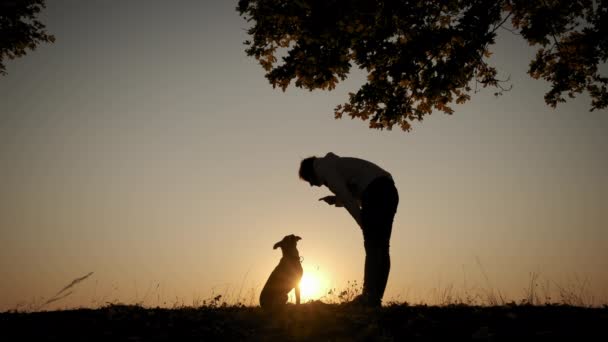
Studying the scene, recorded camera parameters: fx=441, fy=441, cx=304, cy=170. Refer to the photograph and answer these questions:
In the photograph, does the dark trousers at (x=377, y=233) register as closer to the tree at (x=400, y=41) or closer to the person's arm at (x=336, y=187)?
the person's arm at (x=336, y=187)

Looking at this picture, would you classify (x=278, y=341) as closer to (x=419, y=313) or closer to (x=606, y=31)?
(x=419, y=313)

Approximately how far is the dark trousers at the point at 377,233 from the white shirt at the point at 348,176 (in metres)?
0.11

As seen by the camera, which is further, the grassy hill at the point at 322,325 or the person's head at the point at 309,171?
the person's head at the point at 309,171

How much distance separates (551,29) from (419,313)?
23.7ft

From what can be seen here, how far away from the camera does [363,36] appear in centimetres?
770

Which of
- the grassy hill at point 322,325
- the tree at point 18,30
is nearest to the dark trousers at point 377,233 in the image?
the grassy hill at point 322,325

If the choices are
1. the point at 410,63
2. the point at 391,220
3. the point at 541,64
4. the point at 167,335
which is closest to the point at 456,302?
the point at 391,220

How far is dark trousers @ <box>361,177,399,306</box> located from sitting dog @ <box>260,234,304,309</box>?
1.62m

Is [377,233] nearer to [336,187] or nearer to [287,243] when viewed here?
[336,187]

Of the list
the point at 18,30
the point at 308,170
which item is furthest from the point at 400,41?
the point at 18,30

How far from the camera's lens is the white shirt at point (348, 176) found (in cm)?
506

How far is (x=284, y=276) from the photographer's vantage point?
6.65 m

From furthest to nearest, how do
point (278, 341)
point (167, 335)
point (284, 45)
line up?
point (284, 45) < point (167, 335) < point (278, 341)

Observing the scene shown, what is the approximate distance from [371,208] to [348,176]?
53 centimetres
